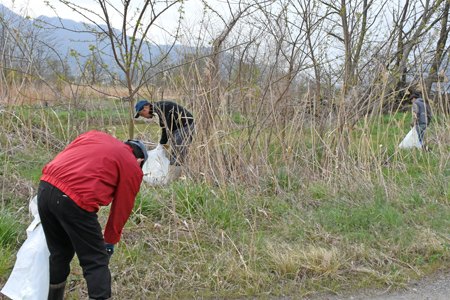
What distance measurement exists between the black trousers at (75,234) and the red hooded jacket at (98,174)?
5cm

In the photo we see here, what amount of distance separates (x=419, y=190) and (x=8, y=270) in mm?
4643

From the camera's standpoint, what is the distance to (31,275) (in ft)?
7.40

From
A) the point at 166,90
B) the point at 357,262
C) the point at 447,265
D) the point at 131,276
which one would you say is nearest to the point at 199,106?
the point at 166,90

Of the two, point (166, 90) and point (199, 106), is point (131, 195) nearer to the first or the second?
point (199, 106)

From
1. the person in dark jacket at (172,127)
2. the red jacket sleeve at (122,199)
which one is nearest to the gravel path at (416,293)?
the red jacket sleeve at (122,199)

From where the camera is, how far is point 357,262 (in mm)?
3146

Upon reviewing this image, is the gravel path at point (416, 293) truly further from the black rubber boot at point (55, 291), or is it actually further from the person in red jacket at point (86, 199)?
the black rubber boot at point (55, 291)

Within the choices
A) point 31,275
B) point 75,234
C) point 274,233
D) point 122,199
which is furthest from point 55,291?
point 274,233

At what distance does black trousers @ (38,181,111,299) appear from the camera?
2027mm

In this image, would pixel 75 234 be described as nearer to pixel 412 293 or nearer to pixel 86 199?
pixel 86 199

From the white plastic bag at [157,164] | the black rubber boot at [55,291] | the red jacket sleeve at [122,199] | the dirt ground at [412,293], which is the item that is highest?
the red jacket sleeve at [122,199]

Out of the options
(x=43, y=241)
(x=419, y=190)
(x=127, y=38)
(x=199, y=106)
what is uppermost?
(x=127, y=38)

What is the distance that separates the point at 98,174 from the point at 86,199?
158 millimetres

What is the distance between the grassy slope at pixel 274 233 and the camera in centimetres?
287
